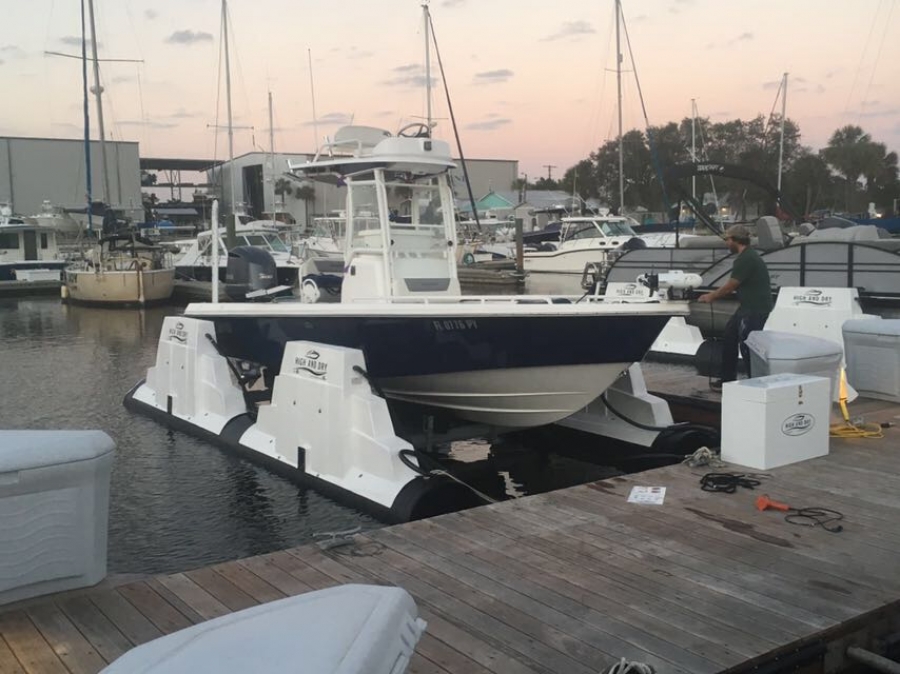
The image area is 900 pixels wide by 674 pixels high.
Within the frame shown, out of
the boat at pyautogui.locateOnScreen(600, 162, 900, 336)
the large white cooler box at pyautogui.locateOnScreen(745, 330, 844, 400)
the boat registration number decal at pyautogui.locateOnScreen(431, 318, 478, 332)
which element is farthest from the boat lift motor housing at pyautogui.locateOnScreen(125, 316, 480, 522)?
the boat at pyautogui.locateOnScreen(600, 162, 900, 336)

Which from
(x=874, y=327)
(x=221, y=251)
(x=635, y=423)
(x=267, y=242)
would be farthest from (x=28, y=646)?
(x=221, y=251)

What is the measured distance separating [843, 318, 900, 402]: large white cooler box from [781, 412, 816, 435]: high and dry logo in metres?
2.75

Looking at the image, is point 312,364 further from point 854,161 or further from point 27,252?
point 854,161

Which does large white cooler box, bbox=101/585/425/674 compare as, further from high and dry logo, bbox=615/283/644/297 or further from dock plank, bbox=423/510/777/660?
high and dry logo, bbox=615/283/644/297

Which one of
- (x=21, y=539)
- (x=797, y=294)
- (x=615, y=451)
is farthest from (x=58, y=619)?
(x=797, y=294)

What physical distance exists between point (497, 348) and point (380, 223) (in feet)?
7.18

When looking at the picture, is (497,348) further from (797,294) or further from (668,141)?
(668,141)

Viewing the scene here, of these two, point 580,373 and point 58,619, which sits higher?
point 580,373

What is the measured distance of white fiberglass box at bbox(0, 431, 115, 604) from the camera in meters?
3.86

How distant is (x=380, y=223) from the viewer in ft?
28.8

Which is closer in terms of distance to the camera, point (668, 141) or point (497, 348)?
point (497, 348)

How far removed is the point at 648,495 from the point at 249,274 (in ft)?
21.7

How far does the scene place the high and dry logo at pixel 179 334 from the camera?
1016 cm

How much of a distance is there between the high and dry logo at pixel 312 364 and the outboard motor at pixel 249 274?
2882 millimetres
